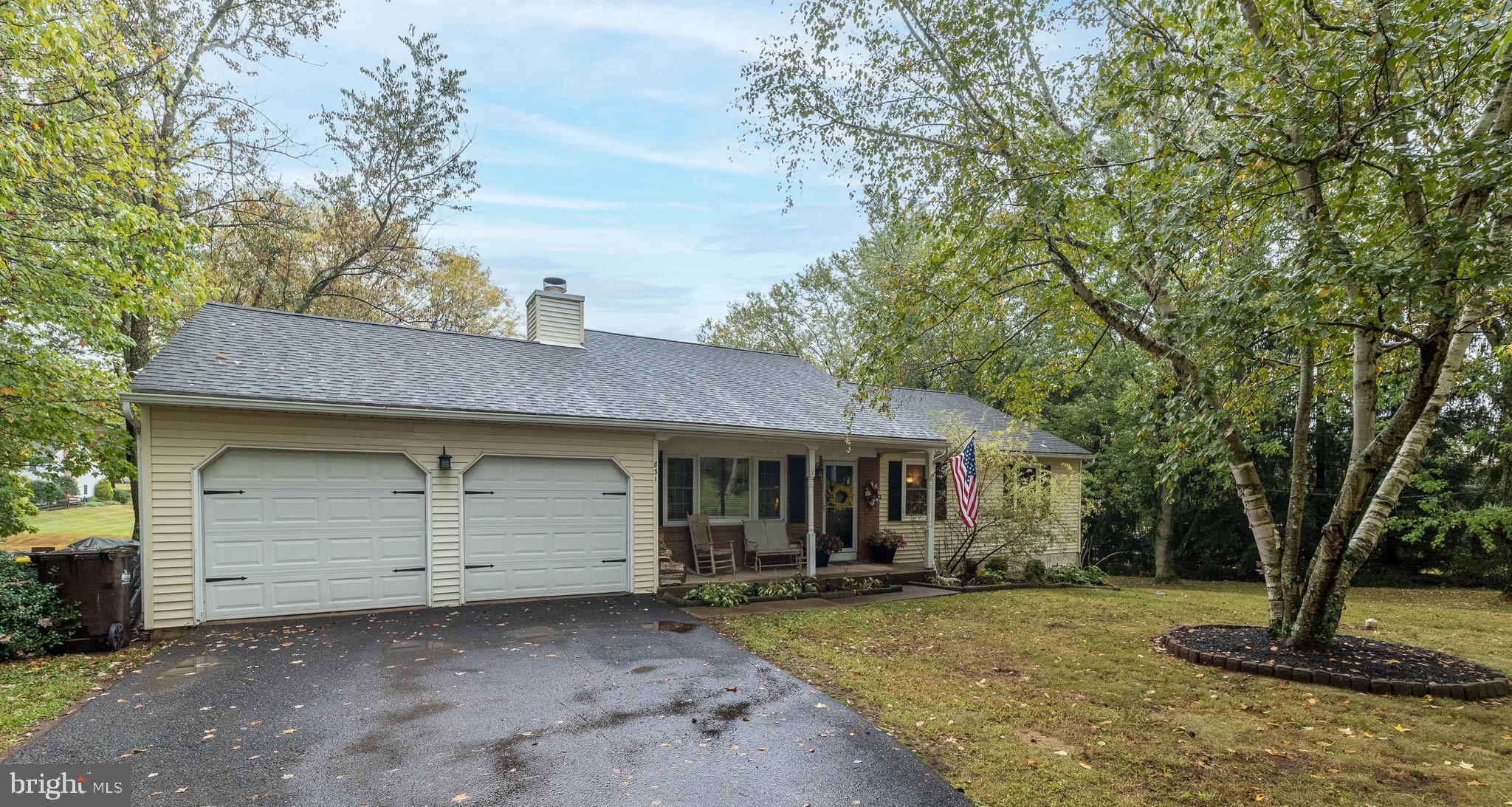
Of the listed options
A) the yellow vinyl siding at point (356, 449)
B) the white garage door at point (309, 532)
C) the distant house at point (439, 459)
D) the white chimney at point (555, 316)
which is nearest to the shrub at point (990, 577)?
the distant house at point (439, 459)

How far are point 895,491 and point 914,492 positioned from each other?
0.48m

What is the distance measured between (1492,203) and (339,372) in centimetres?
1091

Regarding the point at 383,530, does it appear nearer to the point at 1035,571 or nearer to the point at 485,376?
the point at 485,376

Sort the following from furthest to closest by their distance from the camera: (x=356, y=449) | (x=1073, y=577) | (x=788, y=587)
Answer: (x=1073, y=577)
(x=788, y=587)
(x=356, y=449)

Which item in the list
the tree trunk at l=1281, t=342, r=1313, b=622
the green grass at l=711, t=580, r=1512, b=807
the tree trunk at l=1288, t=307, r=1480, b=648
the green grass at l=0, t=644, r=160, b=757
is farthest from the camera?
the tree trunk at l=1281, t=342, r=1313, b=622

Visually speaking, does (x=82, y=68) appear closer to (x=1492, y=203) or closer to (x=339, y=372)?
(x=339, y=372)

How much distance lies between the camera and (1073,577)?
12.8 m

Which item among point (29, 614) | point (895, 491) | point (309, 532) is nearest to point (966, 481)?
point (895, 491)

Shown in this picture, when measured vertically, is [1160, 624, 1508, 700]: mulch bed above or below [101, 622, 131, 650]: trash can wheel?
below

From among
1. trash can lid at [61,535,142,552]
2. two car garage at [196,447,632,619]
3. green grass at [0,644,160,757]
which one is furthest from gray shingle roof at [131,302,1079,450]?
green grass at [0,644,160,757]

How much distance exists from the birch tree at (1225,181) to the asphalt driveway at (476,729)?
11.5 ft

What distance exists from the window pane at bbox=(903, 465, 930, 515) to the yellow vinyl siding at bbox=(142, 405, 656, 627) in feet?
19.3

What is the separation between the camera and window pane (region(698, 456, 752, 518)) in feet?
38.4

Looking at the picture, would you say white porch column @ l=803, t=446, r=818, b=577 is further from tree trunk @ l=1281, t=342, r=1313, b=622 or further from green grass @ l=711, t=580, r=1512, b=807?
tree trunk @ l=1281, t=342, r=1313, b=622
